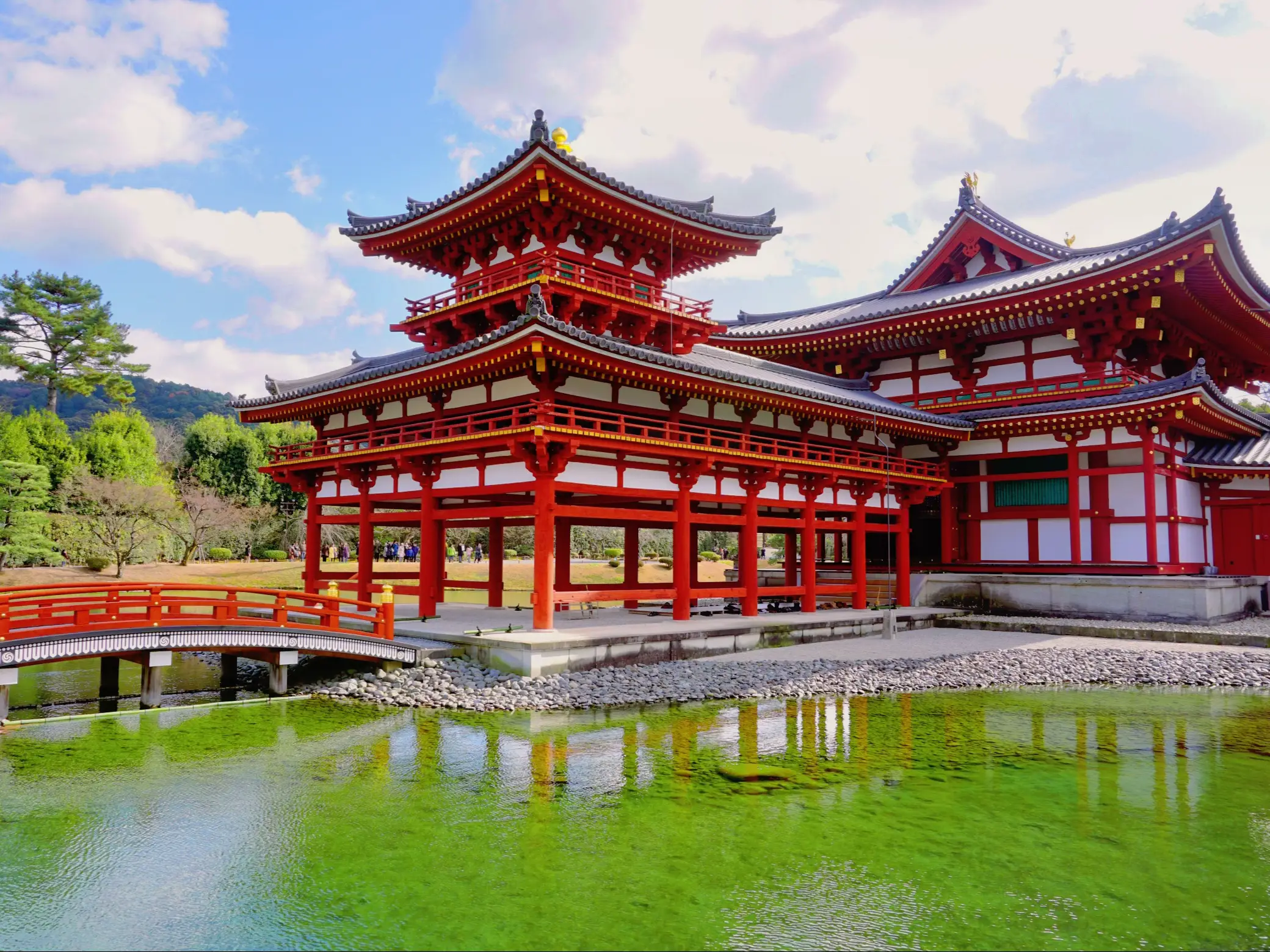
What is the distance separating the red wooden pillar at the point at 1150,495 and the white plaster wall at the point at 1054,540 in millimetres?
2011

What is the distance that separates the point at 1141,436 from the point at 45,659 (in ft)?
86.1

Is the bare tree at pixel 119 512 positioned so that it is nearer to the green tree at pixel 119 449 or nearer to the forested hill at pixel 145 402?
the green tree at pixel 119 449

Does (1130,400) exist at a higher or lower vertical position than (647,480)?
higher

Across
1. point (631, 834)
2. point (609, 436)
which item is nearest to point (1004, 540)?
point (609, 436)

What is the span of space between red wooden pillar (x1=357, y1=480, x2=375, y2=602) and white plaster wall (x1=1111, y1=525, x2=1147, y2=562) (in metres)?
21.2

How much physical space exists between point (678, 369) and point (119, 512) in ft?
117

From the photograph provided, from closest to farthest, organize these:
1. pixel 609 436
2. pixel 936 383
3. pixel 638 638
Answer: pixel 609 436 → pixel 638 638 → pixel 936 383

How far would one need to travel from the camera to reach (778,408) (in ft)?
67.9

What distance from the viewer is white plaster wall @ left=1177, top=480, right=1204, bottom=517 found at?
2475cm

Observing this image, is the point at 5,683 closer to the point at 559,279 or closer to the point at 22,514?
the point at 559,279

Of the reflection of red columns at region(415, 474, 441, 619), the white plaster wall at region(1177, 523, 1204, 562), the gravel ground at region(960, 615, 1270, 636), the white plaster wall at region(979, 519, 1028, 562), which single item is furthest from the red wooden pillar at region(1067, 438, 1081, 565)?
the reflection of red columns at region(415, 474, 441, 619)

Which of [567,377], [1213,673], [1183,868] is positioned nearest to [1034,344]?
[1213,673]

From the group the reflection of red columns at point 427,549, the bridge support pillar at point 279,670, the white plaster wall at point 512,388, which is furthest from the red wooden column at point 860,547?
the bridge support pillar at point 279,670

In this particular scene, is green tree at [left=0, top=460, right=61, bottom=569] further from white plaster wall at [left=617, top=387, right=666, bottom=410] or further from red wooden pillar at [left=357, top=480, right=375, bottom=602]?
white plaster wall at [left=617, top=387, right=666, bottom=410]
